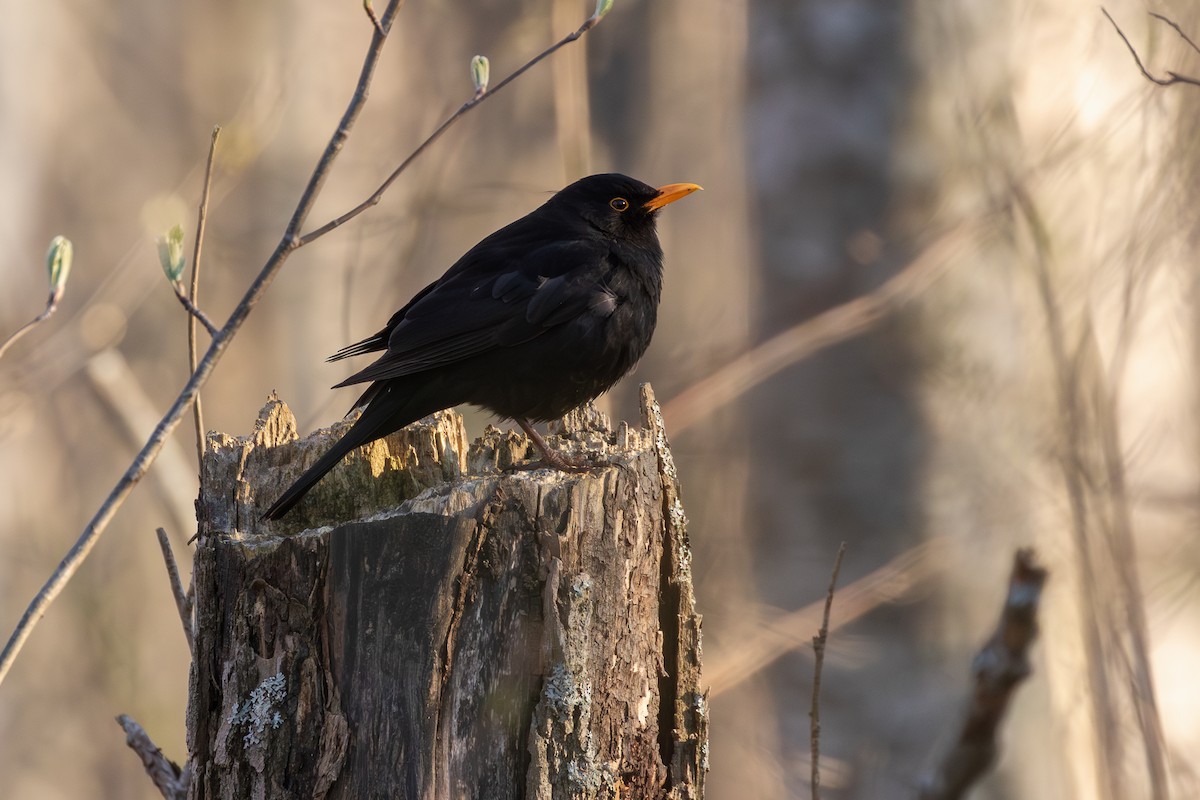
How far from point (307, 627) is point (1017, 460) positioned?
3.53m

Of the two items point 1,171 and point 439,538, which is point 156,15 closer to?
point 1,171

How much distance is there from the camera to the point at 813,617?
16.5 feet

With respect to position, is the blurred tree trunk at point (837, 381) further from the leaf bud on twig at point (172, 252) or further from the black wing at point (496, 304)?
the leaf bud on twig at point (172, 252)

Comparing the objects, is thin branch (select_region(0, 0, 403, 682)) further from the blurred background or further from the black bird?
the blurred background

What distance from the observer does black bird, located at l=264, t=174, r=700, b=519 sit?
133 inches

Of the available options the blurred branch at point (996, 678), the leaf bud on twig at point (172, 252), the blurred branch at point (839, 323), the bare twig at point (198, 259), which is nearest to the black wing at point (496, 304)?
the bare twig at point (198, 259)

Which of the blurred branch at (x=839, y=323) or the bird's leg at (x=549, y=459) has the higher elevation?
the blurred branch at (x=839, y=323)

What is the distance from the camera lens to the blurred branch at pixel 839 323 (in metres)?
4.80

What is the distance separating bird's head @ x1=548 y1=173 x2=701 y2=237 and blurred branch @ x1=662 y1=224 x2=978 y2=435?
1.15 meters

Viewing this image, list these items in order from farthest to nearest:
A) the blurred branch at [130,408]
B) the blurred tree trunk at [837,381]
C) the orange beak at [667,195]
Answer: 1. the blurred branch at [130,408]
2. the blurred tree trunk at [837,381]
3. the orange beak at [667,195]

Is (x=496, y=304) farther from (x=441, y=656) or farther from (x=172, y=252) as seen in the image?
(x=441, y=656)

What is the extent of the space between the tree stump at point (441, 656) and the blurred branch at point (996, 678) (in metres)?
0.65

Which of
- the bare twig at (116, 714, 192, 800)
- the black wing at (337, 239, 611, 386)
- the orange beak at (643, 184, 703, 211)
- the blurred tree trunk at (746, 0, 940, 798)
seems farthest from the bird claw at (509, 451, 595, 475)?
the blurred tree trunk at (746, 0, 940, 798)

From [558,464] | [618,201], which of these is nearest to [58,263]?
[558,464]
